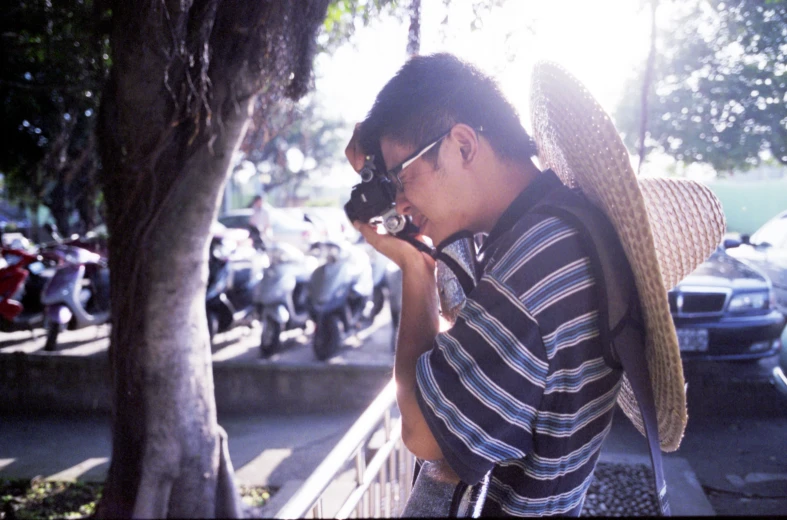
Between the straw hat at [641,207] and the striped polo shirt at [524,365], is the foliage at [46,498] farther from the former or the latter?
the straw hat at [641,207]

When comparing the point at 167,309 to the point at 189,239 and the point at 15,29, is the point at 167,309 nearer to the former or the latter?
the point at 189,239

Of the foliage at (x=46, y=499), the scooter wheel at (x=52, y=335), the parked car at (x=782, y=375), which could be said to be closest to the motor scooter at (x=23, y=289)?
the scooter wheel at (x=52, y=335)

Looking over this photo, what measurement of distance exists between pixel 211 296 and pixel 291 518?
520 cm

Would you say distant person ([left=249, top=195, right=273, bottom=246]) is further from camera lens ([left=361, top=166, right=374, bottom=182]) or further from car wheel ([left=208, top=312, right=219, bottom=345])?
camera lens ([left=361, top=166, right=374, bottom=182])

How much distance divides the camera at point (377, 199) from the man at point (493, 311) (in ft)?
0.07

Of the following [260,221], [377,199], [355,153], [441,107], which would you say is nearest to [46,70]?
[355,153]

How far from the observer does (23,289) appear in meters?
6.00

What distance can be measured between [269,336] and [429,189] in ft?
17.4

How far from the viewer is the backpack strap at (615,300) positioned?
107cm

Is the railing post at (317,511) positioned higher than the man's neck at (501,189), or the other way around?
the man's neck at (501,189)

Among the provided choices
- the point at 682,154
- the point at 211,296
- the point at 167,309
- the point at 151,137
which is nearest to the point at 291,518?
the point at 167,309

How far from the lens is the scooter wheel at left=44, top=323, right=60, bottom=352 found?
5380 millimetres

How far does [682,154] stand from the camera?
2.88 m

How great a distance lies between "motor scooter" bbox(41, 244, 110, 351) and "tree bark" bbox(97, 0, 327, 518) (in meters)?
3.39
